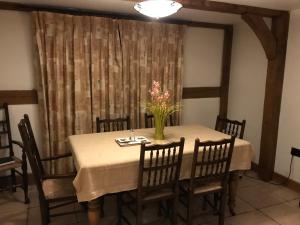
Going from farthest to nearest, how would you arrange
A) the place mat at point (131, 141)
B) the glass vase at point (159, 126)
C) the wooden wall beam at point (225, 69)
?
the wooden wall beam at point (225, 69), the glass vase at point (159, 126), the place mat at point (131, 141)

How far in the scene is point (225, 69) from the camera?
14.4 ft

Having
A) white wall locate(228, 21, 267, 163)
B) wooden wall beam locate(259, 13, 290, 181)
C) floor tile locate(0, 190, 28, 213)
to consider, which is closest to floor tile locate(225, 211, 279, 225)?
wooden wall beam locate(259, 13, 290, 181)

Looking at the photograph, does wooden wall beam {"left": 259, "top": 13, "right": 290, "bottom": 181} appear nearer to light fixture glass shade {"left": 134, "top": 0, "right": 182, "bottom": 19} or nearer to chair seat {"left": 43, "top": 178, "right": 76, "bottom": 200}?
light fixture glass shade {"left": 134, "top": 0, "right": 182, "bottom": 19}

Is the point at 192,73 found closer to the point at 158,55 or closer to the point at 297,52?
the point at 158,55

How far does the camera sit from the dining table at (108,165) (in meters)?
2.06

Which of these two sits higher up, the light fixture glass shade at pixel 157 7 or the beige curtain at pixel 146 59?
the light fixture glass shade at pixel 157 7

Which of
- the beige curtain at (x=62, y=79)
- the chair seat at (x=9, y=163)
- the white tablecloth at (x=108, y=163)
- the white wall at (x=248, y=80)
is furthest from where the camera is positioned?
the white wall at (x=248, y=80)

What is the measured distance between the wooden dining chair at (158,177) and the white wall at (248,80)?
6.97 feet

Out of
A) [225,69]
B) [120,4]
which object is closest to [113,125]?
[120,4]

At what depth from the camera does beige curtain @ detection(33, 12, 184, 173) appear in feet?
10.5

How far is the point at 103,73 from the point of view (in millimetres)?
3459

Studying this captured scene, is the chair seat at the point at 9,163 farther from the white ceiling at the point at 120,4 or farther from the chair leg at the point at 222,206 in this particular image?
the chair leg at the point at 222,206

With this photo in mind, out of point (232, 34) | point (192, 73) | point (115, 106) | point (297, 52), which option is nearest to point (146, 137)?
point (115, 106)

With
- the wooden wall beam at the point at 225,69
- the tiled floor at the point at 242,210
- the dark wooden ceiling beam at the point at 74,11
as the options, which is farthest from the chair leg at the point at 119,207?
A: the wooden wall beam at the point at 225,69
